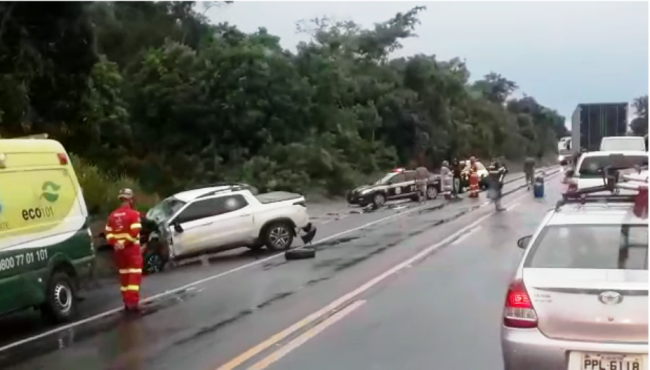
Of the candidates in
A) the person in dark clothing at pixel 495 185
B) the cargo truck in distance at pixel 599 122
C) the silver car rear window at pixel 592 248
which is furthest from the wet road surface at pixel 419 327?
the cargo truck in distance at pixel 599 122

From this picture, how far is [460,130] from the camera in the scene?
67000 mm

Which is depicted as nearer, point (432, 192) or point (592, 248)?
point (592, 248)

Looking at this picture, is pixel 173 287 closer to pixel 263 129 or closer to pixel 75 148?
pixel 75 148

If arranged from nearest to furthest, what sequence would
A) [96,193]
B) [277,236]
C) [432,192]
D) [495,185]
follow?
1. [277,236]
2. [96,193]
3. [495,185]
4. [432,192]

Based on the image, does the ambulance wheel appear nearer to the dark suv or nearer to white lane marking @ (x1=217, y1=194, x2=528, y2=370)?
white lane marking @ (x1=217, y1=194, x2=528, y2=370)

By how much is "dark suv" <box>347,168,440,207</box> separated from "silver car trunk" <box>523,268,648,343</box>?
3057cm

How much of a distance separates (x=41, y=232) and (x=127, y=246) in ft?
4.58

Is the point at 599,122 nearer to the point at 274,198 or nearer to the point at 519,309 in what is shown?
the point at 274,198

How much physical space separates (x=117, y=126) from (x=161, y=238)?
56.8ft

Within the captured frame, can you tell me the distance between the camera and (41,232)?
489 inches

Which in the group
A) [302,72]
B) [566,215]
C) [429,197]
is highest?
[302,72]

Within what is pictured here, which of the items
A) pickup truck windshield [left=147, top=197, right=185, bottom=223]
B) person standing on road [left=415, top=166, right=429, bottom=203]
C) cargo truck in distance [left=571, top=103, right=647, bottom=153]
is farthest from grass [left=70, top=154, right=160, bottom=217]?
cargo truck in distance [left=571, top=103, right=647, bottom=153]

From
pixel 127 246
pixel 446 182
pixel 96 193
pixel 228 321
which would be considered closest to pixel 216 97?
pixel 446 182

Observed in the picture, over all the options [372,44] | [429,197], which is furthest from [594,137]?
[372,44]
